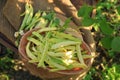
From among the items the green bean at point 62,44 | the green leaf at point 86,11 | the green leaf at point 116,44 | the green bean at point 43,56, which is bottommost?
the green bean at point 43,56

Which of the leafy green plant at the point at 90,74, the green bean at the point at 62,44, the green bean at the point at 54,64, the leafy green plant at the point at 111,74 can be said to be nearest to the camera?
the green bean at the point at 54,64

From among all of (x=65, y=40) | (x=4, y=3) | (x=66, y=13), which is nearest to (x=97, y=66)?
(x=66, y=13)

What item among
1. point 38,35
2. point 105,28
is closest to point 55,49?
point 38,35

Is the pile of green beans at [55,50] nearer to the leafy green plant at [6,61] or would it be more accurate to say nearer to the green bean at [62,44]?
the green bean at [62,44]

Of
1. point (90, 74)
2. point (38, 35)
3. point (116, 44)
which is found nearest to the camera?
point (116, 44)

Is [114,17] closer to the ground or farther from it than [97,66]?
farther from it

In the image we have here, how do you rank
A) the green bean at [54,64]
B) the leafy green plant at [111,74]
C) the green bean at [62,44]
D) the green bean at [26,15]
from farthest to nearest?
the leafy green plant at [111,74] → the green bean at [26,15] → the green bean at [62,44] → the green bean at [54,64]

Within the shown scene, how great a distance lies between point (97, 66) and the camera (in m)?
4.70

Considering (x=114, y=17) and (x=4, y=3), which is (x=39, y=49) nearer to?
(x=4, y=3)

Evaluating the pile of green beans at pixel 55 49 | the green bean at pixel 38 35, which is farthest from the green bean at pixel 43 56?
the green bean at pixel 38 35

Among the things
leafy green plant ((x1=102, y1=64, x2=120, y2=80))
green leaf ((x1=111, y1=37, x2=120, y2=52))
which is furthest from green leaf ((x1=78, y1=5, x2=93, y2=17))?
leafy green plant ((x1=102, y1=64, x2=120, y2=80))

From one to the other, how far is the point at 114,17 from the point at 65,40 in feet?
7.52

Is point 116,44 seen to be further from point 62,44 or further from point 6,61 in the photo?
point 6,61

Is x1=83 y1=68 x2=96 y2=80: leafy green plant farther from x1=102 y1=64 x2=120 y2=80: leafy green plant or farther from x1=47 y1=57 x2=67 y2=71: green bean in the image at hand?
x1=47 y1=57 x2=67 y2=71: green bean
